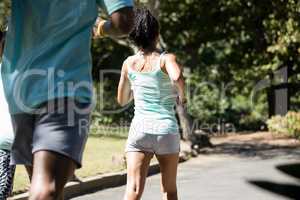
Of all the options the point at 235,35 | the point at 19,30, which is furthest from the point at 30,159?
the point at 235,35

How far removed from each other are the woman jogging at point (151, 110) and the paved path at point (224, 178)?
9.19ft

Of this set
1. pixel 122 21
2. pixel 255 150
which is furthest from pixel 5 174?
pixel 255 150

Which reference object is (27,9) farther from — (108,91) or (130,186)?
(108,91)

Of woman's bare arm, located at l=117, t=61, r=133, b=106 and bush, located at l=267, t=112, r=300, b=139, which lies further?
bush, located at l=267, t=112, r=300, b=139

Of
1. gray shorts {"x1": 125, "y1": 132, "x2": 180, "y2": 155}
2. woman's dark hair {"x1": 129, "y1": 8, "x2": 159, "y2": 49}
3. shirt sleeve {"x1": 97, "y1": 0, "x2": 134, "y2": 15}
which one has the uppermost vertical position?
woman's dark hair {"x1": 129, "y1": 8, "x2": 159, "y2": 49}

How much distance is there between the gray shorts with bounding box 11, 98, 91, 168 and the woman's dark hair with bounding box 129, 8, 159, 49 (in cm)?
236

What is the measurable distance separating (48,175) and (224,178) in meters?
7.22

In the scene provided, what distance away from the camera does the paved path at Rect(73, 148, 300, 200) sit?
7975mm

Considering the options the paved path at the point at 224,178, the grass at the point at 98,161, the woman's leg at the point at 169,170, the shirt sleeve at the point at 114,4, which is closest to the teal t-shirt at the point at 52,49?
the shirt sleeve at the point at 114,4

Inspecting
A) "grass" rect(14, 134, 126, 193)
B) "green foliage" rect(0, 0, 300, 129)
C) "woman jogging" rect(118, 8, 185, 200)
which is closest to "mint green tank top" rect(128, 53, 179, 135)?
"woman jogging" rect(118, 8, 185, 200)

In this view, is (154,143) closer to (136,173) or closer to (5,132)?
(136,173)

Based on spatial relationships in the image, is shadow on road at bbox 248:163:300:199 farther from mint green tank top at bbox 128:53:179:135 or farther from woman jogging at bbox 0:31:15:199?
woman jogging at bbox 0:31:15:199

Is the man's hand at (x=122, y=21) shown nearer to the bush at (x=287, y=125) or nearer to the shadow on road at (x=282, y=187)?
the shadow on road at (x=282, y=187)

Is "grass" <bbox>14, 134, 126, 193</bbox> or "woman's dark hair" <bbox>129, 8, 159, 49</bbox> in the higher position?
"woman's dark hair" <bbox>129, 8, 159, 49</bbox>
